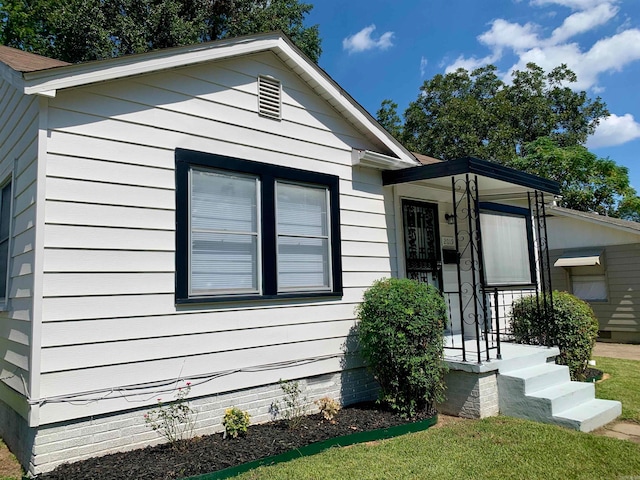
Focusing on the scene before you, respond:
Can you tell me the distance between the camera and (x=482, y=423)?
504 centimetres

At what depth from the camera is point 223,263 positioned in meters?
4.79

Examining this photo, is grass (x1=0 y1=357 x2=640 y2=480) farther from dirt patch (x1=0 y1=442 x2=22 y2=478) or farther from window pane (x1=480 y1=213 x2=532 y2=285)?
window pane (x1=480 y1=213 x2=532 y2=285)

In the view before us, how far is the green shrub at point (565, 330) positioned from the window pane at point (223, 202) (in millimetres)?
4824

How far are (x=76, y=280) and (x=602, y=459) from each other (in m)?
4.80

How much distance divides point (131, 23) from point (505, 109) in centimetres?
1811

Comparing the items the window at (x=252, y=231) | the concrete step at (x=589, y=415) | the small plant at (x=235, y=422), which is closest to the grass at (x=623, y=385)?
the concrete step at (x=589, y=415)

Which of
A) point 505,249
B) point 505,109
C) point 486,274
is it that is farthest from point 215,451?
point 505,109

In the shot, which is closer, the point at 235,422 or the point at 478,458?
the point at 478,458

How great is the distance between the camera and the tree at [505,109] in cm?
2375

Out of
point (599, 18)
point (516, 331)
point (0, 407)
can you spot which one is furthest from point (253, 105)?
point (599, 18)

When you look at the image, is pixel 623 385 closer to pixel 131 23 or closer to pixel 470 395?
pixel 470 395

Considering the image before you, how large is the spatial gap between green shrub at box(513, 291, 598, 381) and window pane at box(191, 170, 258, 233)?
4.82m

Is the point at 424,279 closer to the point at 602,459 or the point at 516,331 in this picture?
the point at 516,331

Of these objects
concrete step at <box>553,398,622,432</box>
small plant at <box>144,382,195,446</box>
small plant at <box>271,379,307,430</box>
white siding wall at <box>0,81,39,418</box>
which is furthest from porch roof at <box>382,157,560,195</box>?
white siding wall at <box>0,81,39,418</box>
